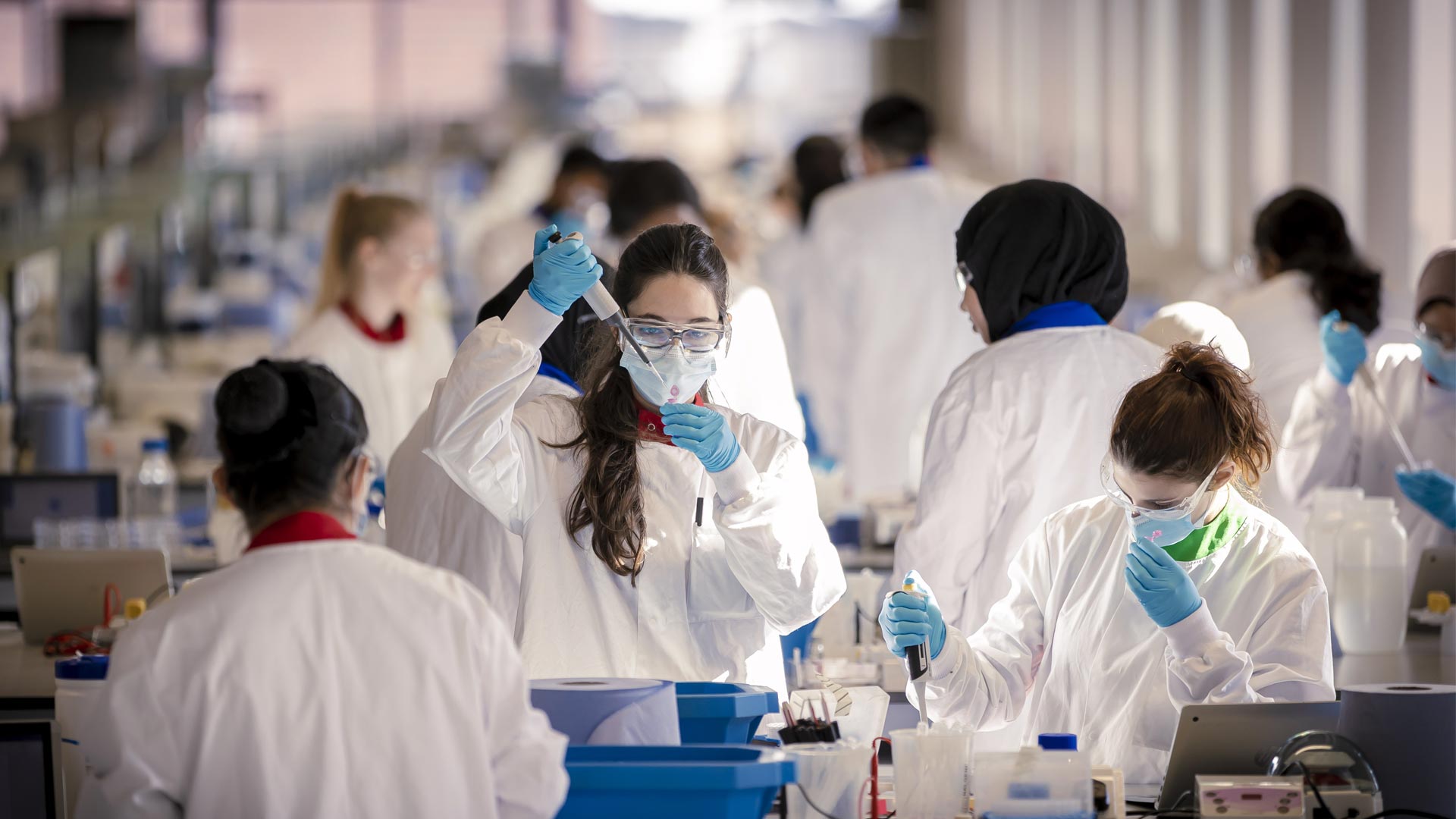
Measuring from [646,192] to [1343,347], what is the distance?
1588mm

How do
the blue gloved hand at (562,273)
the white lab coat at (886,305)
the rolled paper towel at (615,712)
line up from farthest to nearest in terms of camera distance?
1. the white lab coat at (886,305)
2. the blue gloved hand at (562,273)
3. the rolled paper towel at (615,712)

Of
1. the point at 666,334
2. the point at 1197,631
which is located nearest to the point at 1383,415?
the point at 1197,631

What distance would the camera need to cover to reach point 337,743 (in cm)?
174

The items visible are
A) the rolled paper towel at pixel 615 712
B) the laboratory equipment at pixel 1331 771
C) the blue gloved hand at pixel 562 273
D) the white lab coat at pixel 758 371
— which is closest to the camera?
the rolled paper towel at pixel 615 712

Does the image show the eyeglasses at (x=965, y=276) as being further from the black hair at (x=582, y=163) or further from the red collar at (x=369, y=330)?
the black hair at (x=582, y=163)

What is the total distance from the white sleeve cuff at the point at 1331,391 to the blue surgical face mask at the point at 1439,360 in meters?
0.17

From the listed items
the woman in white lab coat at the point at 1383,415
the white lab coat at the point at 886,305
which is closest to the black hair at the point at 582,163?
the white lab coat at the point at 886,305

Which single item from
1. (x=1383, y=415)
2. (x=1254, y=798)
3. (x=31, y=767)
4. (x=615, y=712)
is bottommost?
(x=31, y=767)

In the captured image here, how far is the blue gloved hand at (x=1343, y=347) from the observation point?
3602 millimetres

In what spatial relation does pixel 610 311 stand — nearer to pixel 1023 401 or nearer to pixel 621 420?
pixel 621 420

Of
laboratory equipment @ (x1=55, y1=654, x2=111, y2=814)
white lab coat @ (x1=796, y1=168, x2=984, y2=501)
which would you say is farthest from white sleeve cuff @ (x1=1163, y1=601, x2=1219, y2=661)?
white lab coat @ (x1=796, y1=168, x2=984, y2=501)

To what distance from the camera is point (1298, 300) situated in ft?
13.4

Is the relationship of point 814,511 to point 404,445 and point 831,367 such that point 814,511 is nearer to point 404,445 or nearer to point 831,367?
point 404,445

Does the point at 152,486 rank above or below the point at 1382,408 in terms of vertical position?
below
